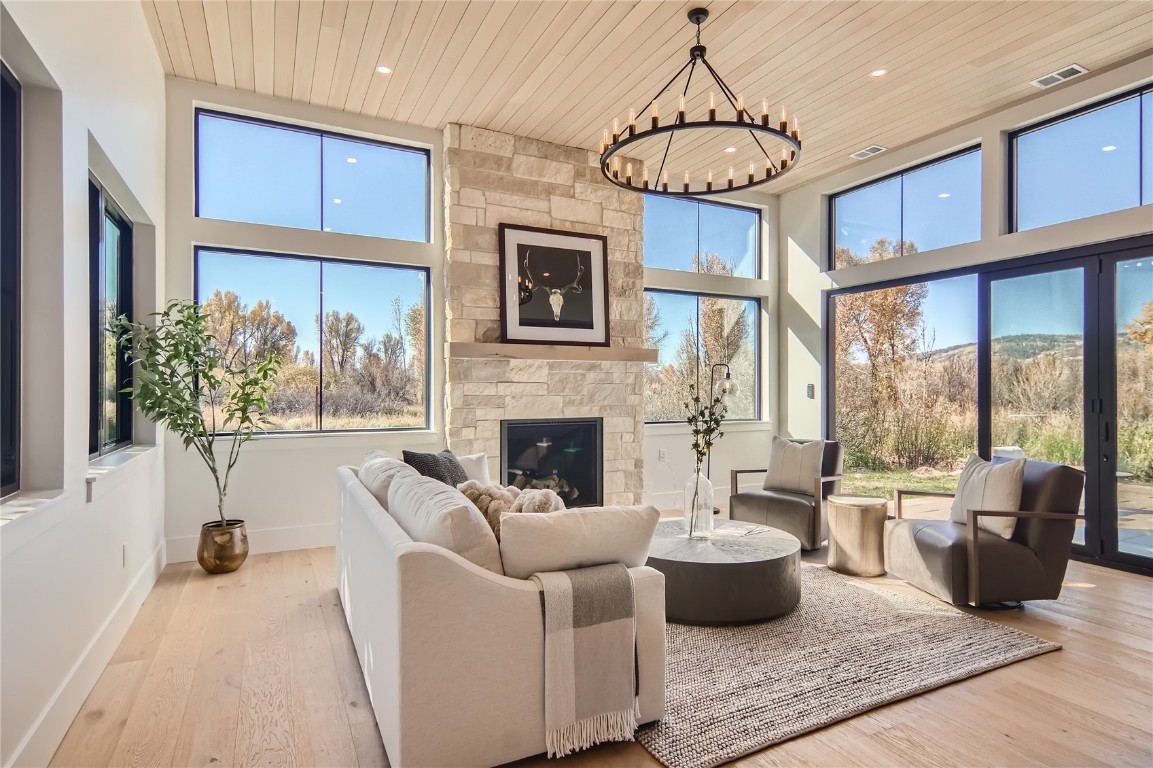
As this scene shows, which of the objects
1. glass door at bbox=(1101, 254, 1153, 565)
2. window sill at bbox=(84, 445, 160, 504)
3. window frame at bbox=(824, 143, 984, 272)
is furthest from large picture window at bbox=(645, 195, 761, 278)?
window sill at bbox=(84, 445, 160, 504)

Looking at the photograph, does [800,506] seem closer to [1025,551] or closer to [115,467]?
[1025,551]

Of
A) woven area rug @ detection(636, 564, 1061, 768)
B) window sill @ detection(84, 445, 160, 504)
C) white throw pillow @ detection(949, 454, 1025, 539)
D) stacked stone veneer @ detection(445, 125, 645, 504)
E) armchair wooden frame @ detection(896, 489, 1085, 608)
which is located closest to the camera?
woven area rug @ detection(636, 564, 1061, 768)

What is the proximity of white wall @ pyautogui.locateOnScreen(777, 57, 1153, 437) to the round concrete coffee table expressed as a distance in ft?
10.5

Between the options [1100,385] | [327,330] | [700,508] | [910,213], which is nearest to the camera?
[700,508]

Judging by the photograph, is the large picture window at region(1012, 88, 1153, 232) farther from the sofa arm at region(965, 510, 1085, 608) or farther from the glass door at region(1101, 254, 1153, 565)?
the sofa arm at region(965, 510, 1085, 608)

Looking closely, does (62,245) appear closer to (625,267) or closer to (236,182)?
(236,182)

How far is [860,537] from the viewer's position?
4.06 metres

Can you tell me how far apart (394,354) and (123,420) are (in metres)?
1.86

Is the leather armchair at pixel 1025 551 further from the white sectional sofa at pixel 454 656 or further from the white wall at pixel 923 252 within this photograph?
the white sectional sofa at pixel 454 656

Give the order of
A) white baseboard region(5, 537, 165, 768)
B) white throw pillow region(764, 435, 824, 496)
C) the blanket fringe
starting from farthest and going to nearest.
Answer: white throw pillow region(764, 435, 824, 496)
the blanket fringe
white baseboard region(5, 537, 165, 768)

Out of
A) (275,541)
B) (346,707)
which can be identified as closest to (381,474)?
(346,707)

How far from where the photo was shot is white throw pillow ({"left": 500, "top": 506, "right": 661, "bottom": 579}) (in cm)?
211

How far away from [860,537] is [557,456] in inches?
97.1

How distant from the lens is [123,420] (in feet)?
12.9
